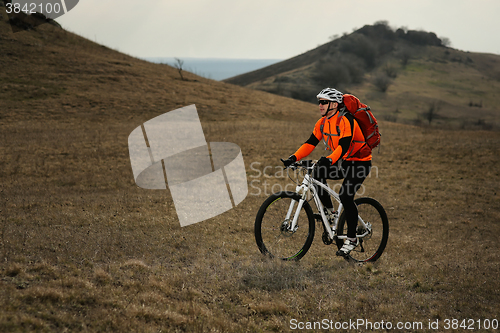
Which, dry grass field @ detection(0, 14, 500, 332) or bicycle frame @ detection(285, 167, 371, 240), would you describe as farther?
bicycle frame @ detection(285, 167, 371, 240)

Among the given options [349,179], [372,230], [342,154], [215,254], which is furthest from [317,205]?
[215,254]

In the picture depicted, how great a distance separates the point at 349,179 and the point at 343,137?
79 cm

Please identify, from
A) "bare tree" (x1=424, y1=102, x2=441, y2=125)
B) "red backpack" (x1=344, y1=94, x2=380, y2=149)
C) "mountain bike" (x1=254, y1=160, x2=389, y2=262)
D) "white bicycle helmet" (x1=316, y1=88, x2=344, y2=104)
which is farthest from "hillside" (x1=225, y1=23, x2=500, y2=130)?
"white bicycle helmet" (x1=316, y1=88, x2=344, y2=104)

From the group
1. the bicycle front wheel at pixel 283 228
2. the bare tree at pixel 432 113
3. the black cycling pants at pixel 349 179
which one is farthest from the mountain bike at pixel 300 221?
the bare tree at pixel 432 113

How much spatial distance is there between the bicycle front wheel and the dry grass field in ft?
1.02

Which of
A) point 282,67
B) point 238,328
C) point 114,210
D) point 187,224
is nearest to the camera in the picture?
point 238,328

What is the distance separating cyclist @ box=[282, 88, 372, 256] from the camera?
5473 millimetres

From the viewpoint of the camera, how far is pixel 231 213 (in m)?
10.6

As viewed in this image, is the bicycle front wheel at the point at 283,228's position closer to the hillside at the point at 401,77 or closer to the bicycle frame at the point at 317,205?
the bicycle frame at the point at 317,205

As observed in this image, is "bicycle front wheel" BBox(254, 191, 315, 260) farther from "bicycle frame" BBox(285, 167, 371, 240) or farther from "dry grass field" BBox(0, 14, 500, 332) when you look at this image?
"dry grass field" BBox(0, 14, 500, 332)

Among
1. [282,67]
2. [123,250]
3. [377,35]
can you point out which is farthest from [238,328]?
[377,35]

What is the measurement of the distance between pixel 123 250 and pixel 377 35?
187575 mm

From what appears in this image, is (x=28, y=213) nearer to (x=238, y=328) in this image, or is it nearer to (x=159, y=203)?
(x=159, y=203)

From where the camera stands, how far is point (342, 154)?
5.42 metres
